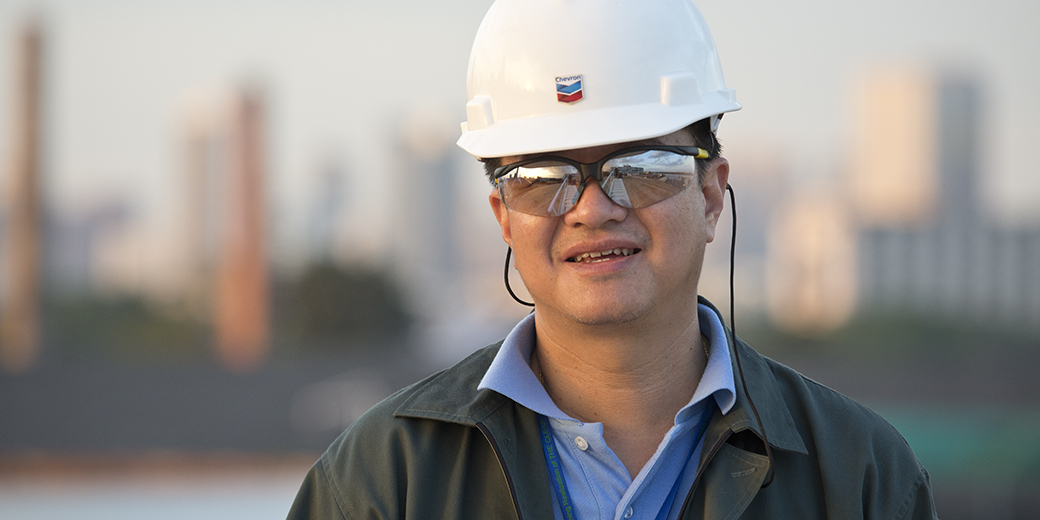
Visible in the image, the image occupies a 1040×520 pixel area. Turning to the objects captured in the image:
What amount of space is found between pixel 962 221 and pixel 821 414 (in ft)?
236

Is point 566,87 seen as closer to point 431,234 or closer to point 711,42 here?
point 711,42

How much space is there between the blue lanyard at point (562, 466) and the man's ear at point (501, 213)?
432 millimetres

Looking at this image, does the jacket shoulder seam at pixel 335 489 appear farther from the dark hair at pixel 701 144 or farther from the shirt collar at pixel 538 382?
the dark hair at pixel 701 144

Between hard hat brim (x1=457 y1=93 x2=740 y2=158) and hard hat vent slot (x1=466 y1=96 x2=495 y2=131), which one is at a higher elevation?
hard hat vent slot (x1=466 y1=96 x2=495 y2=131)

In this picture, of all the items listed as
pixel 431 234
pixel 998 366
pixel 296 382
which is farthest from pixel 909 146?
pixel 296 382

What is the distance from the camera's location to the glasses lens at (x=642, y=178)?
7.23 feet

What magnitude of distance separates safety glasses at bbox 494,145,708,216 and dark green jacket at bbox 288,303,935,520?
0.46m

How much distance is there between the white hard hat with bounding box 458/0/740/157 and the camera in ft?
7.50

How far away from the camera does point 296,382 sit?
69.9ft

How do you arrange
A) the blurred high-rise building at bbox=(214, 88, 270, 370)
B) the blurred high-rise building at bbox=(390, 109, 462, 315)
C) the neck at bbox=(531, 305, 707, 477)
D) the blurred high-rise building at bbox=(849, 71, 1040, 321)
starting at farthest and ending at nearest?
1. the blurred high-rise building at bbox=(390, 109, 462, 315)
2. the blurred high-rise building at bbox=(849, 71, 1040, 321)
3. the blurred high-rise building at bbox=(214, 88, 270, 370)
4. the neck at bbox=(531, 305, 707, 477)

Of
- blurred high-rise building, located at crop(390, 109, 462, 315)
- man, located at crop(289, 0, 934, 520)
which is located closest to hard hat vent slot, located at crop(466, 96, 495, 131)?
man, located at crop(289, 0, 934, 520)

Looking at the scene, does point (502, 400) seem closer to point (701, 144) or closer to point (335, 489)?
point (335, 489)

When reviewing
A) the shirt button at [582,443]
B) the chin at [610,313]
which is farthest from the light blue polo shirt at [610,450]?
the chin at [610,313]

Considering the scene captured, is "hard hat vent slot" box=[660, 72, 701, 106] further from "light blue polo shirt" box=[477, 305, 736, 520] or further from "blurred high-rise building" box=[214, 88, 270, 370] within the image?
"blurred high-rise building" box=[214, 88, 270, 370]
